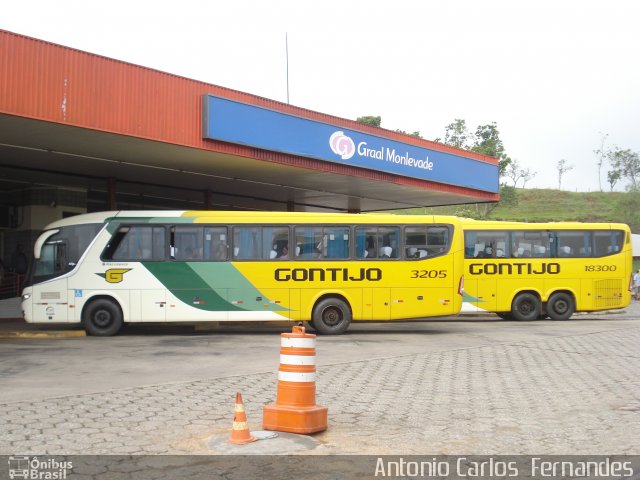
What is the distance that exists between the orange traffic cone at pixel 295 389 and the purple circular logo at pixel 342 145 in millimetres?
14381

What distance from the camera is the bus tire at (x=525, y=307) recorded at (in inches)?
884

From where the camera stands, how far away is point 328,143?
808 inches

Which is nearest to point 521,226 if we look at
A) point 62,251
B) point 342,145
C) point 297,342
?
point 342,145

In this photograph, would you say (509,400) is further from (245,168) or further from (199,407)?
(245,168)

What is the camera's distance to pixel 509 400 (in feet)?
28.6

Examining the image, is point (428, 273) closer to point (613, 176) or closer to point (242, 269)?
point (242, 269)

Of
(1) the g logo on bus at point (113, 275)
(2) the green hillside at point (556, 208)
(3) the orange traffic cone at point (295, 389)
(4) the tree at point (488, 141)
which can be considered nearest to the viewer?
(3) the orange traffic cone at point (295, 389)

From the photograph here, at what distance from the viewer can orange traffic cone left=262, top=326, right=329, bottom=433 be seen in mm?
6703

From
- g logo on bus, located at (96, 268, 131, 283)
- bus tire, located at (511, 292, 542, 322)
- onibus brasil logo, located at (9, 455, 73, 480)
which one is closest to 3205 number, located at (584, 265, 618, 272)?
bus tire, located at (511, 292, 542, 322)

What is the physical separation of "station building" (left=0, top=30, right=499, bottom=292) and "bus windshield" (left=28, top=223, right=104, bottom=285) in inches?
87.7

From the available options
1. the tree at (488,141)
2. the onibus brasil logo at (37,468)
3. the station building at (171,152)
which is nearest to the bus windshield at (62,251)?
the station building at (171,152)

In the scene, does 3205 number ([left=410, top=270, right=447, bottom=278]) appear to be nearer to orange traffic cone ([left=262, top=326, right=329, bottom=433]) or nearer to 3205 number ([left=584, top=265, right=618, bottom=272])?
3205 number ([left=584, top=265, right=618, bottom=272])

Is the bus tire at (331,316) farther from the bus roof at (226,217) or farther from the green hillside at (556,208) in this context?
the green hillside at (556,208)

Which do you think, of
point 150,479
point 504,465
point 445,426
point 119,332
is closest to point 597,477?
point 504,465
